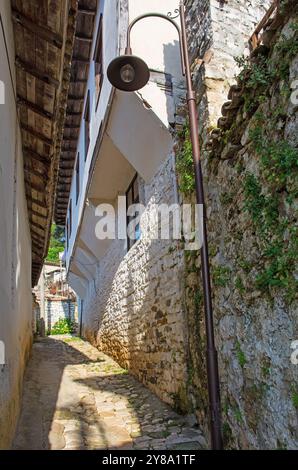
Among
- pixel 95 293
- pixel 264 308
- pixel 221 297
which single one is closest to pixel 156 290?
pixel 221 297

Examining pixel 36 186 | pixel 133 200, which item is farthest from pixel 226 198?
pixel 133 200

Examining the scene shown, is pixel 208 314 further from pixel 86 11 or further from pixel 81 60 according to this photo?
pixel 81 60

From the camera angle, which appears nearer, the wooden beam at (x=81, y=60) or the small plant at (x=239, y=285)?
the small plant at (x=239, y=285)

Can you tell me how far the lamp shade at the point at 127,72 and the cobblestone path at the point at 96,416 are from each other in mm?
3380

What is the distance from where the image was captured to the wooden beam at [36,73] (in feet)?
12.2

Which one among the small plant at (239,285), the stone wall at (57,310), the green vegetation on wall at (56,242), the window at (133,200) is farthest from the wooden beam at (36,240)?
the green vegetation on wall at (56,242)

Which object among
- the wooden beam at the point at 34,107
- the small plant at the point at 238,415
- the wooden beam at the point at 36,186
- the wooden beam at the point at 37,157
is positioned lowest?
the small plant at the point at 238,415

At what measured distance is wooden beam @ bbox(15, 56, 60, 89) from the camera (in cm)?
372

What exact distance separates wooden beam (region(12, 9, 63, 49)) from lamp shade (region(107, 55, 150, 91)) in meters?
0.50

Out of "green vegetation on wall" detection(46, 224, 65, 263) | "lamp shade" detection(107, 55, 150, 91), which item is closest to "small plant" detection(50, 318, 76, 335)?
"green vegetation on wall" detection(46, 224, 65, 263)

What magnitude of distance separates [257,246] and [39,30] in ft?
8.44

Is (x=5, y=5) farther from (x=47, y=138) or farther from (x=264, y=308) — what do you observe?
(x=264, y=308)

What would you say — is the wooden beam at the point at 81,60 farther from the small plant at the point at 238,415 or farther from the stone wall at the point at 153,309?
the small plant at the point at 238,415

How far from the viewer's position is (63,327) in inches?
836
